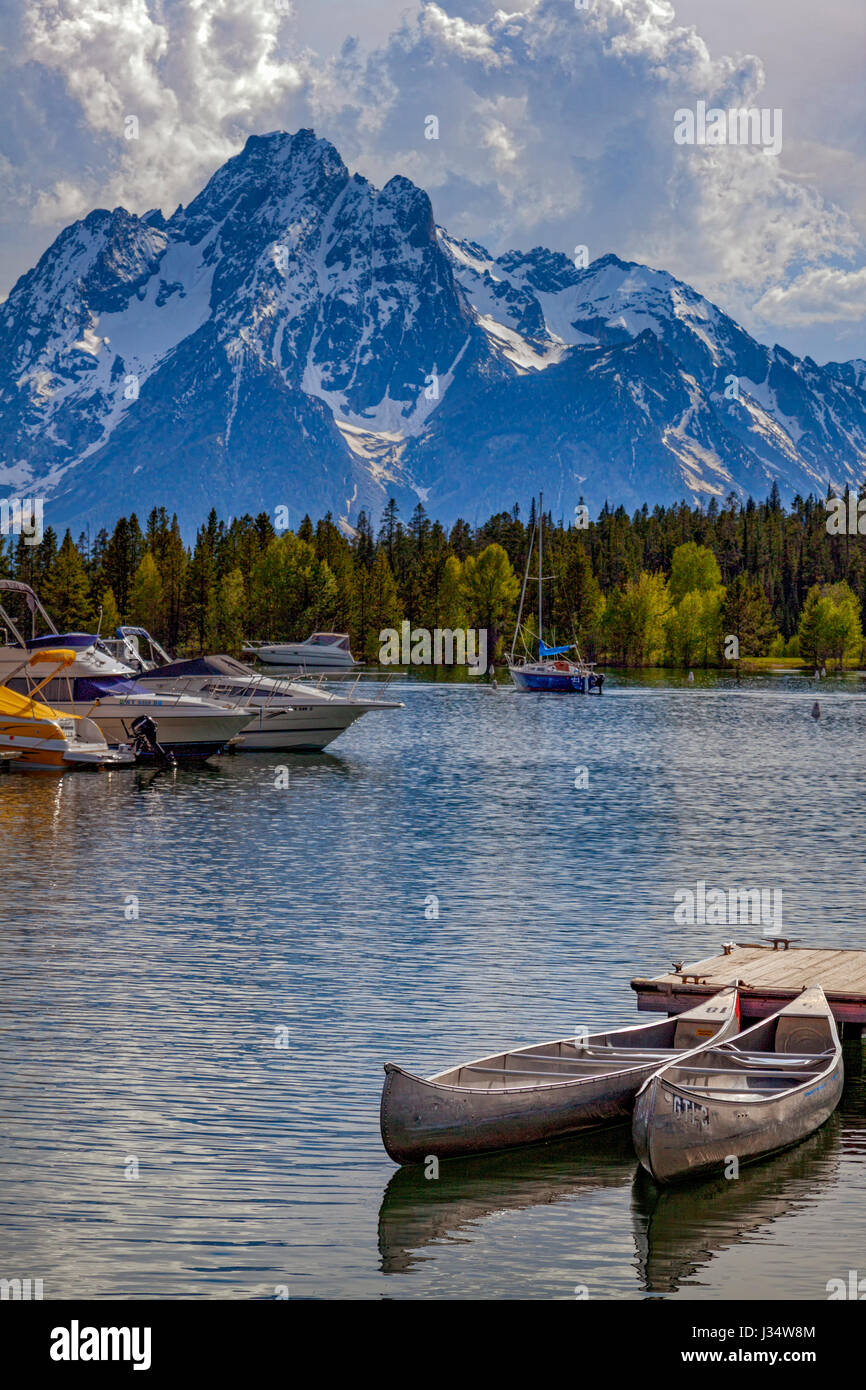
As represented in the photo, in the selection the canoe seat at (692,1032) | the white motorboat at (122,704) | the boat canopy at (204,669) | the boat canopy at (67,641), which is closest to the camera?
the canoe seat at (692,1032)

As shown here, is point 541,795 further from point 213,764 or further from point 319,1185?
point 319,1185

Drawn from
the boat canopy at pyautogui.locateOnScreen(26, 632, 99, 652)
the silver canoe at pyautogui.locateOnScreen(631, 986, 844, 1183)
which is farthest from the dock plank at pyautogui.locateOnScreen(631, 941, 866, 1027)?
the boat canopy at pyautogui.locateOnScreen(26, 632, 99, 652)

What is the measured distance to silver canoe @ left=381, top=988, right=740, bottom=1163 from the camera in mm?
19281

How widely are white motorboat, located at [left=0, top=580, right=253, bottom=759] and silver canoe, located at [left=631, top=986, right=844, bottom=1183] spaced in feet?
171

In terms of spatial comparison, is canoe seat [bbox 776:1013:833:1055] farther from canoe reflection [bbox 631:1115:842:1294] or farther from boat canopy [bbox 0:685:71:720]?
boat canopy [bbox 0:685:71:720]

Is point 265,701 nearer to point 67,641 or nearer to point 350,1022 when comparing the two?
point 67,641

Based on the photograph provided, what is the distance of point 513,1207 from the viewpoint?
18609 mm

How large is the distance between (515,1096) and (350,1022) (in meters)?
6.92

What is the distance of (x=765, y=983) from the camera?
25.2m

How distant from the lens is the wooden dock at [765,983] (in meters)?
24.5

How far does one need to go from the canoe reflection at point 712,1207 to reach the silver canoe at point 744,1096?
22 centimetres

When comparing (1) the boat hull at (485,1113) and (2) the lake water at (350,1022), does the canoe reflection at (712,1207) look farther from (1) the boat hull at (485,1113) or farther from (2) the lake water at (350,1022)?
(1) the boat hull at (485,1113)

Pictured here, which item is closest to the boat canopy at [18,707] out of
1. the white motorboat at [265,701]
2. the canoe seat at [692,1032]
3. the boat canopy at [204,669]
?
the white motorboat at [265,701]
